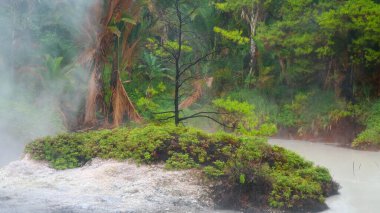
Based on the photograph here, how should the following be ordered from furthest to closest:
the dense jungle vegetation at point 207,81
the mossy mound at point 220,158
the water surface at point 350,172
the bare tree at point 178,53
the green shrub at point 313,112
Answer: the green shrub at point 313,112, the bare tree at point 178,53, the dense jungle vegetation at point 207,81, the water surface at point 350,172, the mossy mound at point 220,158

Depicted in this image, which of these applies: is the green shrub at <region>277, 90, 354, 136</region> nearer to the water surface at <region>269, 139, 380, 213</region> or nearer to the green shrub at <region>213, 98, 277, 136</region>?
the water surface at <region>269, 139, 380, 213</region>

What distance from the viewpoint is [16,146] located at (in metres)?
12.9

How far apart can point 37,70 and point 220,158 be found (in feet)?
28.1

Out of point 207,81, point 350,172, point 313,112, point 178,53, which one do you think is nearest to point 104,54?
point 207,81

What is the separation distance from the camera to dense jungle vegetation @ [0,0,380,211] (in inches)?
332

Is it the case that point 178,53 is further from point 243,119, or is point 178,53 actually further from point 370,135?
point 370,135

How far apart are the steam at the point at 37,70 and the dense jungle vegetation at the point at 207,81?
0.15ft

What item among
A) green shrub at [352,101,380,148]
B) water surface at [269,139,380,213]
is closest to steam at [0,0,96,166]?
water surface at [269,139,380,213]

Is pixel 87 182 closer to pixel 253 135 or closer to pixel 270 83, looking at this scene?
pixel 253 135

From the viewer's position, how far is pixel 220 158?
8203 millimetres

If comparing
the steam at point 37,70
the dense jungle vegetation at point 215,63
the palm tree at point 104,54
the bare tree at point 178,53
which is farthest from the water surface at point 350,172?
the steam at point 37,70

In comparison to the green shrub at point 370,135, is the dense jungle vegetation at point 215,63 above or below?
above

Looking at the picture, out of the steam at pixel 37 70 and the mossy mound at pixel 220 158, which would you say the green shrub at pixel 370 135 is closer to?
the mossy mound at pixel 220 158

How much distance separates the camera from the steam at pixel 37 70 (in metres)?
13.3
